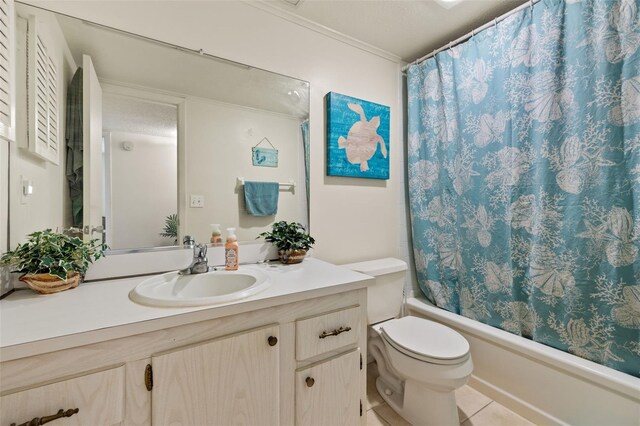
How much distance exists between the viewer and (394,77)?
6.65 ft

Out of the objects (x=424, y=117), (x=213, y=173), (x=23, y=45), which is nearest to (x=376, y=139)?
(x=424, y=117)

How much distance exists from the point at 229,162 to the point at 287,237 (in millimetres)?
487

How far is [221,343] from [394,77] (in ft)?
6.73

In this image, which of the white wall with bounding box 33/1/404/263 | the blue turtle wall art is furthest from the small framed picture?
the blue turtle wall art

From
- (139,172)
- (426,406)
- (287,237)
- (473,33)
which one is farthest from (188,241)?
(473,33)

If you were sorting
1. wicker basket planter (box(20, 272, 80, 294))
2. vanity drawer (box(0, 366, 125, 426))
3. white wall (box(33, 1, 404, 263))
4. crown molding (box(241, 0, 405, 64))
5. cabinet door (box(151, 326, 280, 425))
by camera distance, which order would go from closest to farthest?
vanity drawer (box(0, 366, 125, 426)) < cabinet door (box(151, 326, 280, 425)) < wicker basket planter (box(20, 272, 80, 294)) < white wall (box(33, 1, 404, 263)) < crown molding (box(241, 0, 405, 64))

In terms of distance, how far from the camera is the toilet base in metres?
1.27

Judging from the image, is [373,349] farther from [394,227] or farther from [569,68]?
[569,68]

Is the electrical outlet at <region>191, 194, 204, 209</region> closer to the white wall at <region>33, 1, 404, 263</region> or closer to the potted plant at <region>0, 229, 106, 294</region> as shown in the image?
the potted plant at <region>0, 229, 106, 294</region>

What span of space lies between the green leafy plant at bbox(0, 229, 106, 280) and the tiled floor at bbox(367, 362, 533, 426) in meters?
1.50

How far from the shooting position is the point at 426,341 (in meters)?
1.35

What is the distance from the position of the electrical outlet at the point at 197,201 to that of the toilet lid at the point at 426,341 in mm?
1143

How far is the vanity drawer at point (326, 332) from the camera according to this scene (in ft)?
3.18

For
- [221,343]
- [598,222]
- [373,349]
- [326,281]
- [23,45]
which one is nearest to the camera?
[221,343]
